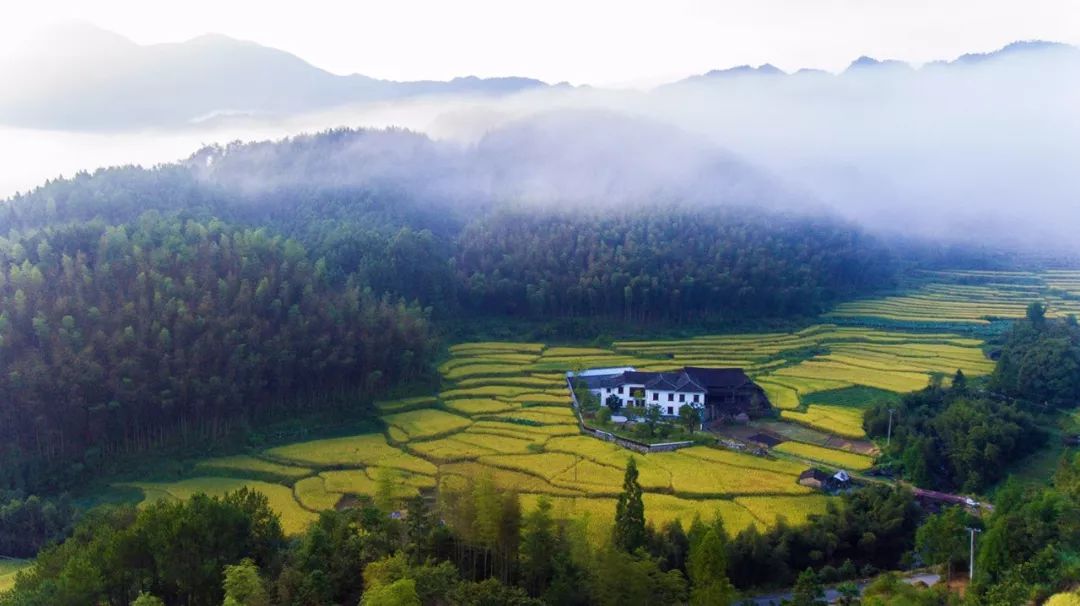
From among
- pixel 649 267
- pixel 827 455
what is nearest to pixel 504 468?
pixel 827 455

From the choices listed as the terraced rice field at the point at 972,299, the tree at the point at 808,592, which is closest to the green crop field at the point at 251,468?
the tree at the point at 808,592

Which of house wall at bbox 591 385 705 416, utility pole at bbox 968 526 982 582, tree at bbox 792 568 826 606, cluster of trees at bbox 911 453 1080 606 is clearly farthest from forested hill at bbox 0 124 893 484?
utility pole at bbox 968 526 982 582

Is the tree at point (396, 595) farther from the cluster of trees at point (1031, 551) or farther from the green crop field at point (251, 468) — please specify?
the green crop field at point (251, 468)

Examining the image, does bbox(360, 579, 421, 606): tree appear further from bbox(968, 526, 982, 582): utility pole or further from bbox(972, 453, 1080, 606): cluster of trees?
bbox(968, 526, 982, 582): utility pole

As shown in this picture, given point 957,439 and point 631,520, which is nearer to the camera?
point 631,520

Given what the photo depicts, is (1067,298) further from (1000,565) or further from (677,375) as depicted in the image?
(1000,565)

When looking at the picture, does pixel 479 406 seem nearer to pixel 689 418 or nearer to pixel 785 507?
pixel 689 418

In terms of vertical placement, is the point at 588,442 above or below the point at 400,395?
below

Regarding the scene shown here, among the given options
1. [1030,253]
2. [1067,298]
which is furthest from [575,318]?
[1030,253]
